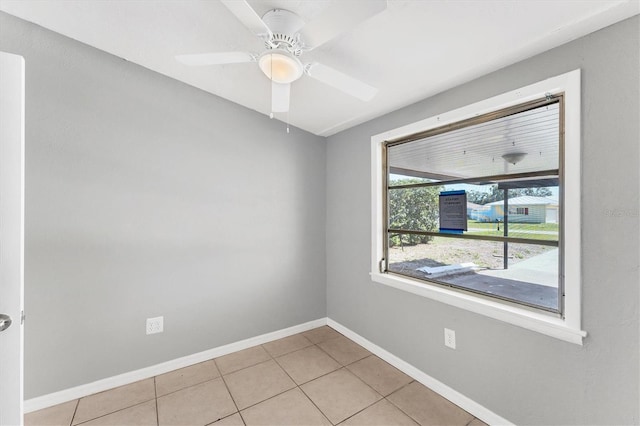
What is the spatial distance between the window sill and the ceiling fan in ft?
4.94

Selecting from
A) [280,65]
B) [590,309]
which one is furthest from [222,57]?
[590,309]

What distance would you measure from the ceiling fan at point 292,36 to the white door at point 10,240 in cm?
78

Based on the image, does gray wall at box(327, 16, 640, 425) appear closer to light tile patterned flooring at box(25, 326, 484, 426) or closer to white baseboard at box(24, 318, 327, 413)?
light tile patterned flooring at box(25, 326, 484, 426)

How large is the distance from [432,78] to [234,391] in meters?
2.60

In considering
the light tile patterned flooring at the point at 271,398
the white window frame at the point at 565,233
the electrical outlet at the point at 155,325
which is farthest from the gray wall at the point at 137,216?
the white window frame at the point at 565,233

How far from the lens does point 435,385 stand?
1.96m

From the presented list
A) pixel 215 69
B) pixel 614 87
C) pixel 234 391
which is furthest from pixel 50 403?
pixel 614 87

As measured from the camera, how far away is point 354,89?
169cm

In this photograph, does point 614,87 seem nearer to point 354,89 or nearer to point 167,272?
point 354,89

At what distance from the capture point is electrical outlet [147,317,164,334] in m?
2.16


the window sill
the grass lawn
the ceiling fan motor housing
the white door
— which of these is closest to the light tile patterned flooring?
the window sill

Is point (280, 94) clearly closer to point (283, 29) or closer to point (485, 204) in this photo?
point (283, 29)

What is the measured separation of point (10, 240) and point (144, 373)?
4.98 feet

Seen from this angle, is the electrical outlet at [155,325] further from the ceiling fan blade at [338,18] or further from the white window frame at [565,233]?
the ceiling fan blade at [338,18]
